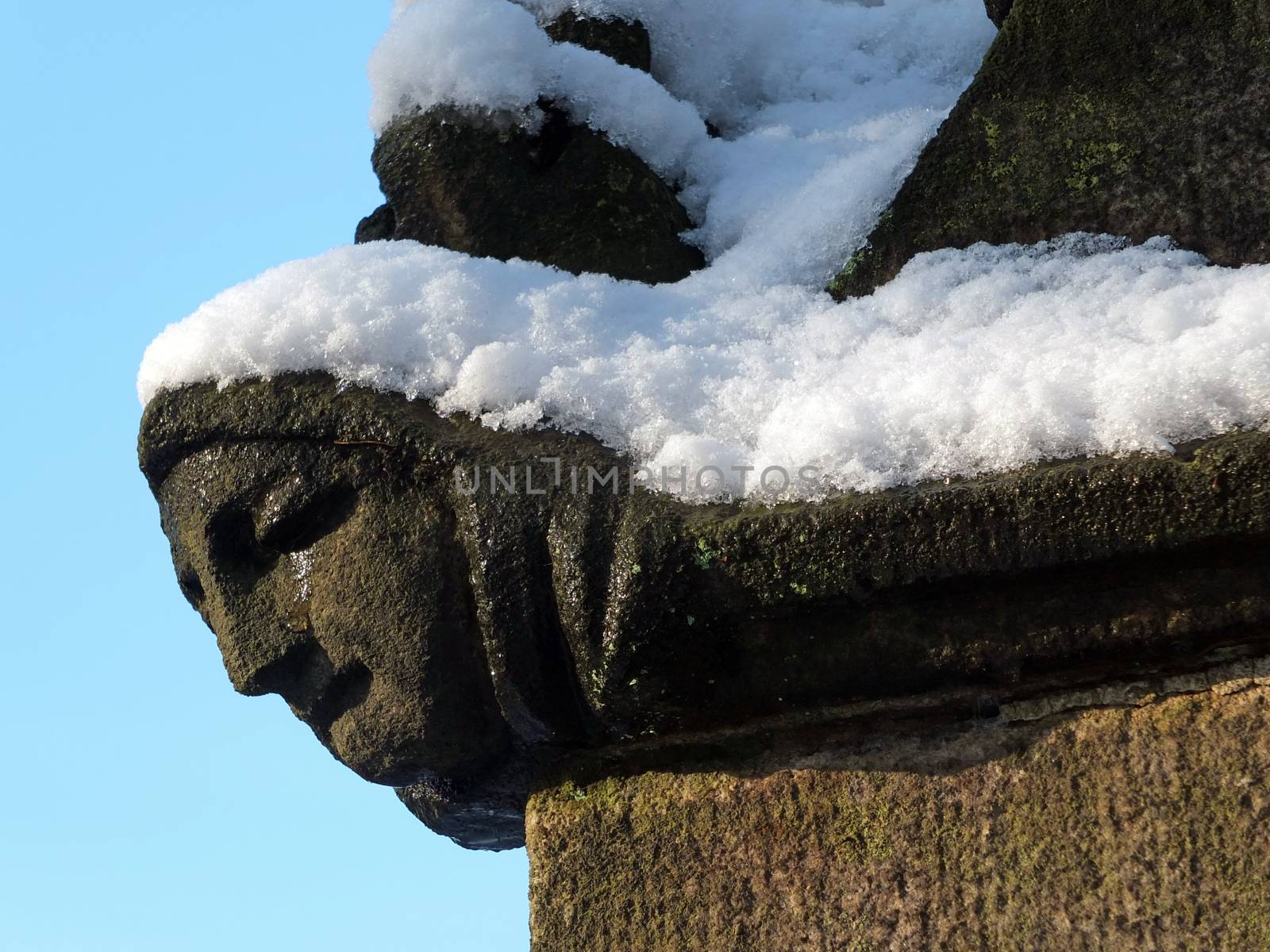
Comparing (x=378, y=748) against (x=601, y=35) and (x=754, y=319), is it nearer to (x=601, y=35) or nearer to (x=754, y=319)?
(x=754, y=319)

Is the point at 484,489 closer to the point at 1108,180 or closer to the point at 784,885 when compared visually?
the point at 784,885

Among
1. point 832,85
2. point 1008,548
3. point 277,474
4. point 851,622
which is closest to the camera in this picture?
point 1008,548

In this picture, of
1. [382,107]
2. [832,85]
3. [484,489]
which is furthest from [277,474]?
[832,85]

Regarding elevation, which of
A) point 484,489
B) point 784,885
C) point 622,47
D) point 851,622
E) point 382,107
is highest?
point 622,47

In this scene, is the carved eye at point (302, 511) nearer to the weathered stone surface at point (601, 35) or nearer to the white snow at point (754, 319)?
the white snow at point (754, 319)

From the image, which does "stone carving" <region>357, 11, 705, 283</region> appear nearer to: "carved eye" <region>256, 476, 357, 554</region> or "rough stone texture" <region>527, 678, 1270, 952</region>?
"carved eye" <region>256, 476, 357, 554</region>

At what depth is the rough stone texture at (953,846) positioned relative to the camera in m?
1.40

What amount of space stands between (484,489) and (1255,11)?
117 cm

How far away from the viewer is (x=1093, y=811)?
1.46 metres

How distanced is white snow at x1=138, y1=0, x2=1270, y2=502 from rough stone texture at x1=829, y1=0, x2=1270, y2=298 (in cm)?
5

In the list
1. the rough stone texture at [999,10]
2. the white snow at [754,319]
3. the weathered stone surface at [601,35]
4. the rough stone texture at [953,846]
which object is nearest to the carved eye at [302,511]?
the white snow at [754,319]

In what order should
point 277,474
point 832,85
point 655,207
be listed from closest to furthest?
1. point 277,474
2. point 655,207
3. point 832,85

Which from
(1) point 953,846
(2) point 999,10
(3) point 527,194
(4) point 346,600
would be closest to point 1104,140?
(2) point 999,10

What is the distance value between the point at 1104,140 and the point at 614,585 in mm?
920
